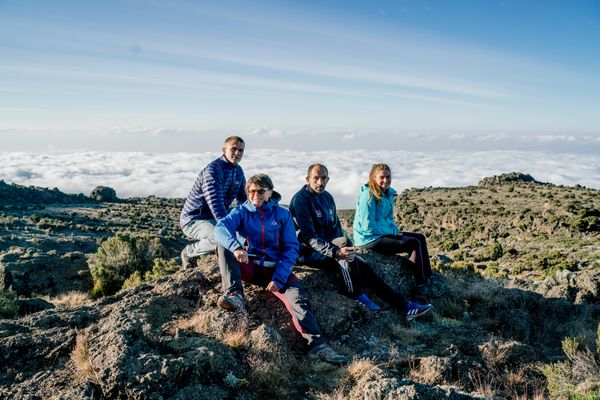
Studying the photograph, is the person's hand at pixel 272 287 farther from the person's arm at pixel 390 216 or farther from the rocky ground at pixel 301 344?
the person's arm at pixel 390 216

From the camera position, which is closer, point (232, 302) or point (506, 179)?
point (232, 302)

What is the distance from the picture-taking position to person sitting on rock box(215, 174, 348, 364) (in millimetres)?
4832

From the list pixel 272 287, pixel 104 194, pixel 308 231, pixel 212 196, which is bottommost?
pixel 104 194

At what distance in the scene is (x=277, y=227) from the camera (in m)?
5.26

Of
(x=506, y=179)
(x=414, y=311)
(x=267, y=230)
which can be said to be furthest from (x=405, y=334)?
(x=506, y=179)

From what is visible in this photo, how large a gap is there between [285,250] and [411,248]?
2486 millimetres

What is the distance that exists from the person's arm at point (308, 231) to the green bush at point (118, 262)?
6.81 meters

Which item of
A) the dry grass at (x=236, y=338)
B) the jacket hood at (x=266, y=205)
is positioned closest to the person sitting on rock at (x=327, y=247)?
the jacket hood at (x=266, y=205)

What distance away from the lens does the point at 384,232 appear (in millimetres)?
6832

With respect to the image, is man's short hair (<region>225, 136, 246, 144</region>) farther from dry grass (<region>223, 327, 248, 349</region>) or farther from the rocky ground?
dry grass (<region>223, 327, 248, 349</region>)

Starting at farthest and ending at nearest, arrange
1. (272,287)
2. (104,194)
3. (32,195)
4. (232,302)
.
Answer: (104,194)
(32,195)
(272,287)
(232,302)

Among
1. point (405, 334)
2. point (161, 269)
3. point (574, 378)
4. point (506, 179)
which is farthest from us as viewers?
point (506, 179)

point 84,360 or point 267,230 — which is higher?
point 267,230

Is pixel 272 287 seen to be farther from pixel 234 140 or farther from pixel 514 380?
pixel 514 380
